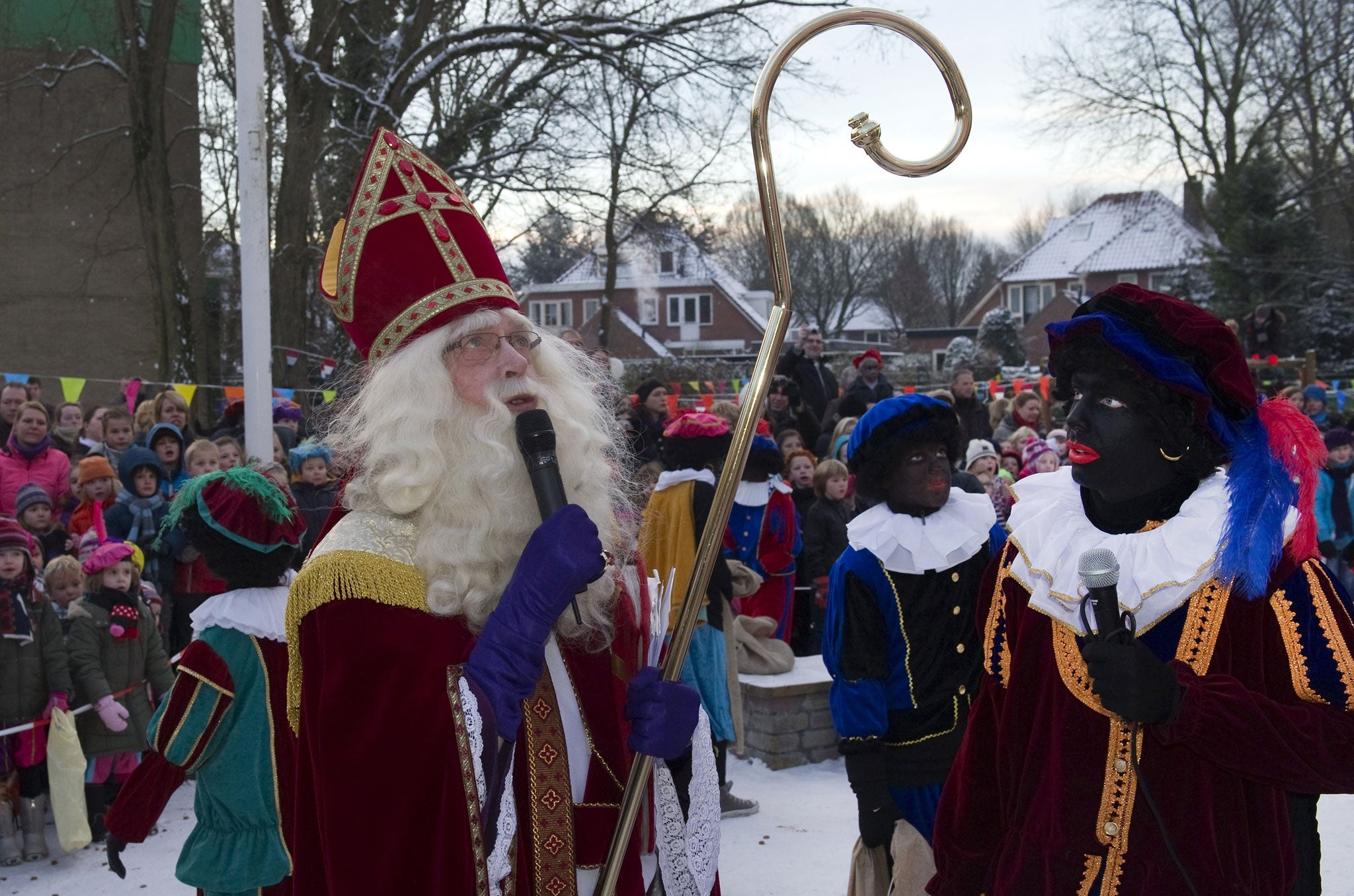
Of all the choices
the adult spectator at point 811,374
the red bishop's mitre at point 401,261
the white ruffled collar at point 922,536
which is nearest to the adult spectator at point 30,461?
the white ruffled collar at point 922,536

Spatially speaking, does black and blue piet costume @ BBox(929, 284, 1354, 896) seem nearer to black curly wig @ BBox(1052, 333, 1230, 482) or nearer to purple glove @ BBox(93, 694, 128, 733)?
black curly wig @ BBox(1052, 333, 1230, 482)

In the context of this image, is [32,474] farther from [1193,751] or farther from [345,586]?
[1193,751]

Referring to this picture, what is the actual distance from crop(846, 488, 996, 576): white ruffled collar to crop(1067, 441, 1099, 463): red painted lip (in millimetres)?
1442

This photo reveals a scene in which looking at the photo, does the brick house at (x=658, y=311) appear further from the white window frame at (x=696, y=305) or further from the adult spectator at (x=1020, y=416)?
the adult spectator at (x=1020, y=416)

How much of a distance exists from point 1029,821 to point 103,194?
71.0 ft

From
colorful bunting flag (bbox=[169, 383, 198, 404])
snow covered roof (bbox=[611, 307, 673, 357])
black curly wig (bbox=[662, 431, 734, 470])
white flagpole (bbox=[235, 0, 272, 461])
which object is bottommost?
black curly wig (bbox=[662, 431, 734, 470])

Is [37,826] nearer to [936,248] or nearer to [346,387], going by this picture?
[346,387]

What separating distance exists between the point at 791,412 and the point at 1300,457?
800 centimetres

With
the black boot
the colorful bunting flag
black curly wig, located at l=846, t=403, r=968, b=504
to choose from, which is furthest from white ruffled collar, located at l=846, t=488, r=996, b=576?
the colorful bunting flag

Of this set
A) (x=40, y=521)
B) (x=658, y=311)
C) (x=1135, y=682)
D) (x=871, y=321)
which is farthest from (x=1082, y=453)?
(x=871, y=321)

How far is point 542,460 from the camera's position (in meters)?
2.21

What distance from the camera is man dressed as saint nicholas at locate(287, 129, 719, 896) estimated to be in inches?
79.4

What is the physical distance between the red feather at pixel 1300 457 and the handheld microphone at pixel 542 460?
1299 millimetres

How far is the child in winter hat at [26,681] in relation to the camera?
17.0ft
